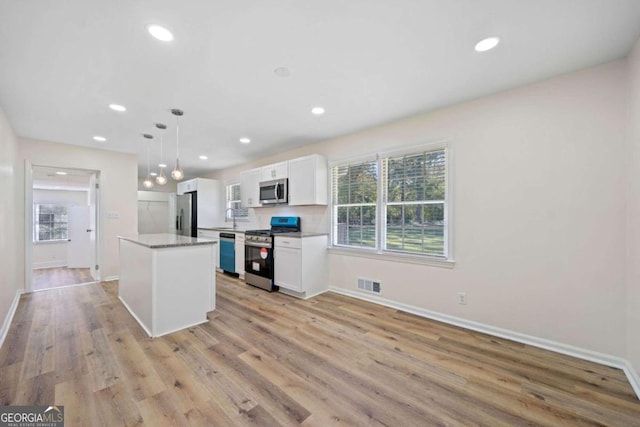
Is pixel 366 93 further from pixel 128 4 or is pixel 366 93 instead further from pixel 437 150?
pixel 128 4

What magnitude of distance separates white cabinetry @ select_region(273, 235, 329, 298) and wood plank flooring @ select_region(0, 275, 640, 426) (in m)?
0.80

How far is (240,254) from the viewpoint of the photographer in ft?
16.1

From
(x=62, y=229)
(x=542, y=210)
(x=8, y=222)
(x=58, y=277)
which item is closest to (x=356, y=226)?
(x=542, y=210)

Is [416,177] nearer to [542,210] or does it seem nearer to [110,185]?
[542,210]

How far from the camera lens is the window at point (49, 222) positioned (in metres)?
6.71

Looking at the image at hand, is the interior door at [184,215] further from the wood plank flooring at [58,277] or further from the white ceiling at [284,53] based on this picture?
the white ceiling at [284,53]

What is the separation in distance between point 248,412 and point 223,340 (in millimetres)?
1045

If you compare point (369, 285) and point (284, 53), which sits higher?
point (284, 53)

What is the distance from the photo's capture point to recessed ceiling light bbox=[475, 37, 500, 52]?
1.82 m

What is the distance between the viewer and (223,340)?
2.54 metres

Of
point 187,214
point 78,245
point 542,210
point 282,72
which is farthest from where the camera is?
point 187,214

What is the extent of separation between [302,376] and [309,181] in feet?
9.13

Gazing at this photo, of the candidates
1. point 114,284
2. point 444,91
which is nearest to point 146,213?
point 114,284

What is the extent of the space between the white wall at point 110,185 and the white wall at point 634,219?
6.71 metres
